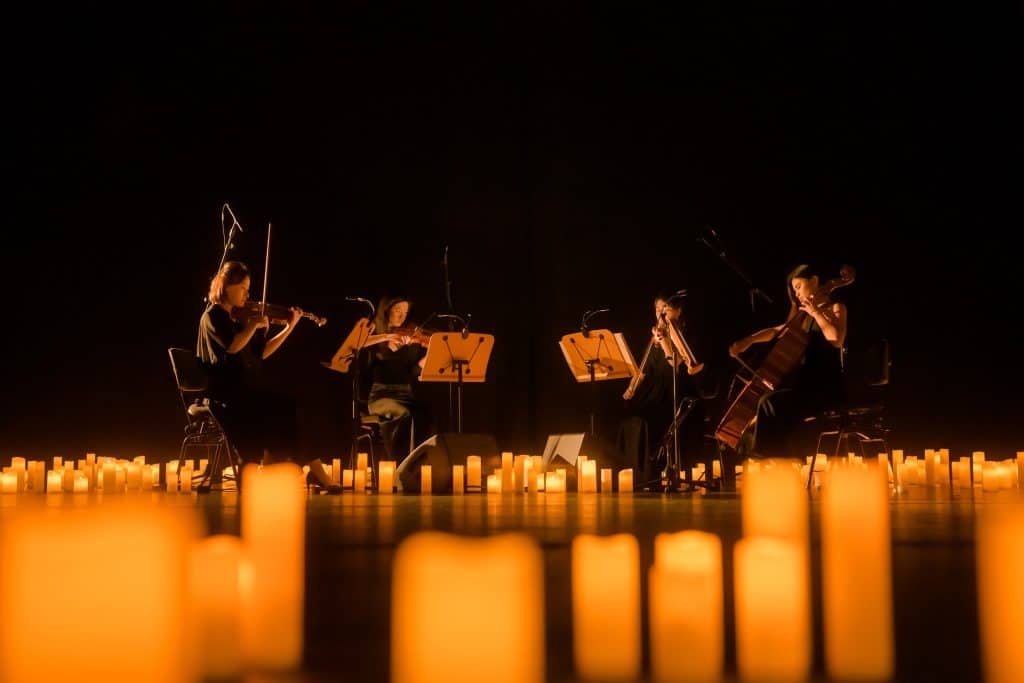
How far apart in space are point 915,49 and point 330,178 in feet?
13.7

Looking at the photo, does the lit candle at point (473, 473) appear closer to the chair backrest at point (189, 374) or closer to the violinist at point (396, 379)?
the violinist at point (396, 379)

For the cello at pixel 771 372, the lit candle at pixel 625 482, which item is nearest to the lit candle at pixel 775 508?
the lit candle at pixel 625 482

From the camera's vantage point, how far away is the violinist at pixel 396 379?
563cm

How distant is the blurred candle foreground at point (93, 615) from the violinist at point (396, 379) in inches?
171

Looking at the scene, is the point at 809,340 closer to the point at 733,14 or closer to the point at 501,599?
the point at 733,14

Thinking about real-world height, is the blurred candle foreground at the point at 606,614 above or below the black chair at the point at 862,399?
below

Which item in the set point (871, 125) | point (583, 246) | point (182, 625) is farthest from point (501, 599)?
point (871, 125)

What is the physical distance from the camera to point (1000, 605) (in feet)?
4.81

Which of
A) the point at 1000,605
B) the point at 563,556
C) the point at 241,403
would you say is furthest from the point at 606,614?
the point at 241,403

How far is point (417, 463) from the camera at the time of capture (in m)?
5.24

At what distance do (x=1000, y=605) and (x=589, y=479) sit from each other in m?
3.47

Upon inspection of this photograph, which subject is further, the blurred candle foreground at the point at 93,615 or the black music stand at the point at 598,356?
the black music stand at the point at 598,356

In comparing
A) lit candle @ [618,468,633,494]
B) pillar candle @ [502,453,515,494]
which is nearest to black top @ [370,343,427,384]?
pillar candle @ [502,453,515,494]

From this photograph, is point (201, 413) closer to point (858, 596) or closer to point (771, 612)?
point (858, 596)
